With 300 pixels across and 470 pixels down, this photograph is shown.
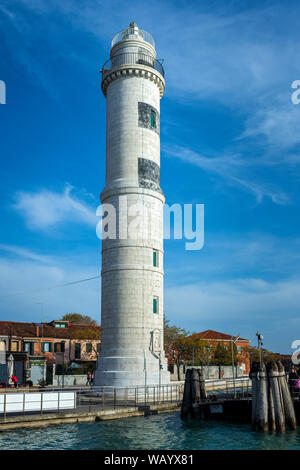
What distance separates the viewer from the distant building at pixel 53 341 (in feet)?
193

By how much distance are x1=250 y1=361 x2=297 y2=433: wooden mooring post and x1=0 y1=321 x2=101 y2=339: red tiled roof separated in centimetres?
4170

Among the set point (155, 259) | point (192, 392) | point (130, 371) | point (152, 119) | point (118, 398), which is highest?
point (152, 119)

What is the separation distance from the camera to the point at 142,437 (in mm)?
20453

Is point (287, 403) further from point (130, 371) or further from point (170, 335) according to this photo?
point (170, 335)

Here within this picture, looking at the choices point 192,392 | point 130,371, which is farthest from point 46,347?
point 192,392

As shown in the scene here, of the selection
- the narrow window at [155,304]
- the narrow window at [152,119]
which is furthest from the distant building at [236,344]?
the narrow window at [152,119]

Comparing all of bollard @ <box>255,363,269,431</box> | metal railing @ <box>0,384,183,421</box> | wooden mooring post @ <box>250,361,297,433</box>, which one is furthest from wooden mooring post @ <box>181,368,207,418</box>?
bollard @ <box>255,363,269,431</box>

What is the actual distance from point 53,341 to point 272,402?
4479cm

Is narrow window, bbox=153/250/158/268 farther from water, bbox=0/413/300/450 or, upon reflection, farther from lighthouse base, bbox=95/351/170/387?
water, bbox=0/413/300/450

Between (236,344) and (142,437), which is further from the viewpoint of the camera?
(236,344)

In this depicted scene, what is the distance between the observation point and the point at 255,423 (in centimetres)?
2208

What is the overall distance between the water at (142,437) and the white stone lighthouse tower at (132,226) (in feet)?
30.6

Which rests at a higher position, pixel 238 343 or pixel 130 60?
pixel 130 60
